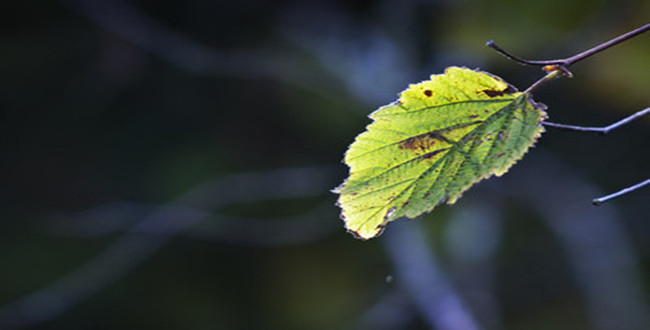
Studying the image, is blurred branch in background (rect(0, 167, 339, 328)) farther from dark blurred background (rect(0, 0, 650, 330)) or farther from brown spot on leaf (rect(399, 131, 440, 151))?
brown spot on leaf (rect(399, 131, 440, 151))

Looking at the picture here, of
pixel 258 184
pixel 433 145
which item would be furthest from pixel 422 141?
pixel 258 184

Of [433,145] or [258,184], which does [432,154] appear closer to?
[433,145]

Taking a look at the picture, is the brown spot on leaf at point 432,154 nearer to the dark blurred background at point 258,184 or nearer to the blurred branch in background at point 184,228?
the dark blurred background at point 258,184

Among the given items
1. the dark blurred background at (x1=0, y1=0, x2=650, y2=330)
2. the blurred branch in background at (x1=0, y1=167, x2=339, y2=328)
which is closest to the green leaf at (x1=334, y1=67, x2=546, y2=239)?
the dark blurred background at (x1=0, y1=0, x2=650, y2=330)

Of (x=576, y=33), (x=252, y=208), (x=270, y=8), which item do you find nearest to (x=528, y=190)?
(x=576, y=33)

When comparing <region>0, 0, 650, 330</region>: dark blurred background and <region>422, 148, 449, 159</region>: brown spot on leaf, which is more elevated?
<region>0, 0, 650, 330</region>: dark blurred background

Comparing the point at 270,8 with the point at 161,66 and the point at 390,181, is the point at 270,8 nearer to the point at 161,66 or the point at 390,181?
the point at 161,66
